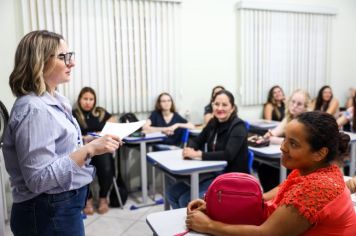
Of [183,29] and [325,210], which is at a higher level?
[183,29]

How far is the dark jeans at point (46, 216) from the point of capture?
126 cm

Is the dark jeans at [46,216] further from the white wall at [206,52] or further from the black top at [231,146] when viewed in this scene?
the white wall at [206,52]

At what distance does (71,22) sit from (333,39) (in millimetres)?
4226

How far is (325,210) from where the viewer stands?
3.56ft

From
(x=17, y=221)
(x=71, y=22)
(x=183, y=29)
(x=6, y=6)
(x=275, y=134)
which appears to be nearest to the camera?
(x=17, y=221)

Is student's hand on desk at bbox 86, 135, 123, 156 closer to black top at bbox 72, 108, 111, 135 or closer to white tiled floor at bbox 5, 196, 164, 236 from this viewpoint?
white tiled floor at bbox 5, 196, 164, 236

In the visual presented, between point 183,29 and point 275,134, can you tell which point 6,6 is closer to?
point 183,29

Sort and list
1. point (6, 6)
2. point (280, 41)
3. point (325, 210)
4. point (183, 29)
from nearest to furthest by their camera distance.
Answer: point (325, 210) → point (6, 6) → point (183, 29) → point (280, 41)

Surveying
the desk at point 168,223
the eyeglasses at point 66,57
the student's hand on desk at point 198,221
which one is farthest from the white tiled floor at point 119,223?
the eyeglasses at point 66,57

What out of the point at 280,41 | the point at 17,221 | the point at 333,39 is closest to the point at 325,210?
the point at 17,221

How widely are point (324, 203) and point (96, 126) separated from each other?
10.4 feet

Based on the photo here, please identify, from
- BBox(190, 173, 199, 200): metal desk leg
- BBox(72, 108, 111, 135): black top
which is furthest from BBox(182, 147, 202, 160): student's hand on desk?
BBox(72, 108, 111, 135): black top

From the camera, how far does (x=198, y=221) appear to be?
1320mm

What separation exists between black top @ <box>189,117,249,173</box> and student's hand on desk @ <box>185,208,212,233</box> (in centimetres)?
124
